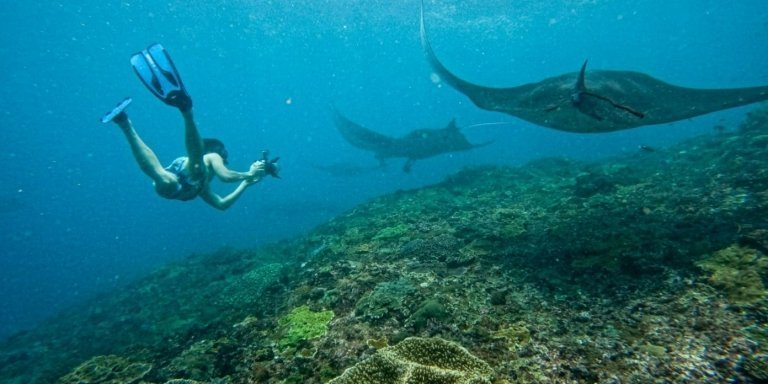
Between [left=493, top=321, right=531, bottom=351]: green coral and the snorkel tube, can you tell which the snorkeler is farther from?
[left=493, top=321, right=531, bottom=351]: green coral

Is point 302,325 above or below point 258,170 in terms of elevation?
below

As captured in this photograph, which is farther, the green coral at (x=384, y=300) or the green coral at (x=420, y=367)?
the green coral at (x=384, y=300)

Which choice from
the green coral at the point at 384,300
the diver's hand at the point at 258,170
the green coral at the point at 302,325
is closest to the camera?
the green coral at the point at 302,325

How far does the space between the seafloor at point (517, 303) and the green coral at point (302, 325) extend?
0.03m

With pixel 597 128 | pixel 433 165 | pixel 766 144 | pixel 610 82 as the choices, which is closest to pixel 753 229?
pixel 597 128

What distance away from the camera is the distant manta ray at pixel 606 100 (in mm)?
4160

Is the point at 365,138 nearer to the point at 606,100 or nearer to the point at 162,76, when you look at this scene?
the point at 162,76

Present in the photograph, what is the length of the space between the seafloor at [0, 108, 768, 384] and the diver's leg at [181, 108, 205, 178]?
2765mm

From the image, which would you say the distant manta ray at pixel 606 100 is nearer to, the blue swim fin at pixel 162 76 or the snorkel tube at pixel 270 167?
the snorkel tube at pixel 270 167

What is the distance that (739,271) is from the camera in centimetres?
346

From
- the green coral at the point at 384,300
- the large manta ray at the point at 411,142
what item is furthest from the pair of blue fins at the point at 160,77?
the large manta ray at the point at 411,142

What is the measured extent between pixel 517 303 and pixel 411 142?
12.3 meters

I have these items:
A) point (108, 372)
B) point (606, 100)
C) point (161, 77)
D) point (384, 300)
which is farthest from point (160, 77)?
point (606, 100)

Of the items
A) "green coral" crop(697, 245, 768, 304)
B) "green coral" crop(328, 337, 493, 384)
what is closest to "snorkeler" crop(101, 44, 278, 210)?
"green coral" crop(328, 337, 493, 384)
